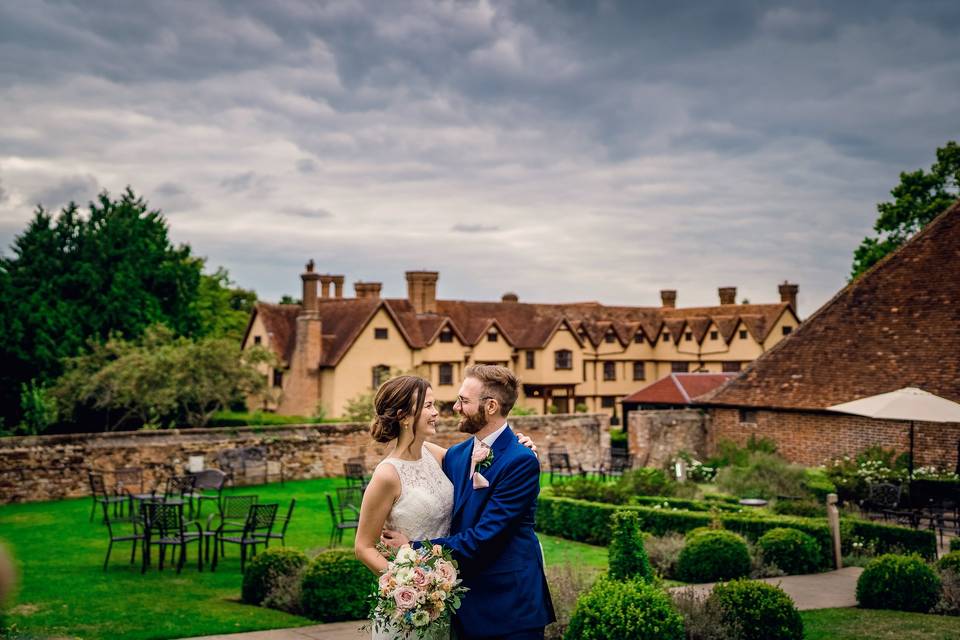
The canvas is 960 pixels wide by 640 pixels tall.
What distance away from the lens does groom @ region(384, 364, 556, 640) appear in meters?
4.58

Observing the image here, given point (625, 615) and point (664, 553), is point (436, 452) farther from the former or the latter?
point (664, 553)

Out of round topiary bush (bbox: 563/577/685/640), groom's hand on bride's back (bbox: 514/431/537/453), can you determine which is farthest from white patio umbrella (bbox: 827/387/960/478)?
groom's hand on bride's back (bbox: 514/431/537/453)

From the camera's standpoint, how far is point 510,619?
4617 millimetres

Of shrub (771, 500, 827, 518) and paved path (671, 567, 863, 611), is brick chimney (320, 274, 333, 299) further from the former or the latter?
paved path (671, 567, 863, 611)

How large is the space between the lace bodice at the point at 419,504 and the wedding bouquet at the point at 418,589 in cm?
25

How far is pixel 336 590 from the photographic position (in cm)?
1041

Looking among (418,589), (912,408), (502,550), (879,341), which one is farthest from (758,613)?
(879,341)

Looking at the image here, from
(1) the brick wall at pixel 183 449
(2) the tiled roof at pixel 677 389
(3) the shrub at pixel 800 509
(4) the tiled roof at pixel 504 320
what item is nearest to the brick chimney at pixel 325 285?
(4) the tiled roof at pixel 504 320

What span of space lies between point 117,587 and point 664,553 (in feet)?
27.3

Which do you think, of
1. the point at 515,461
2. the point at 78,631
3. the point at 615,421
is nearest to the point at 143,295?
the point at 615,421

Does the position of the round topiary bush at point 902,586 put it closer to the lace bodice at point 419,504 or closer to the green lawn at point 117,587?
the green lawn at point 117,587

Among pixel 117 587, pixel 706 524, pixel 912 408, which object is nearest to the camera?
pixel 117 587

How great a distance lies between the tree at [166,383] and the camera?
31.7m

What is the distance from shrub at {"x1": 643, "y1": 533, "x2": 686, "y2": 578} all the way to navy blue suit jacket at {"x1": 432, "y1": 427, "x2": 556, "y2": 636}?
9.49 metres
